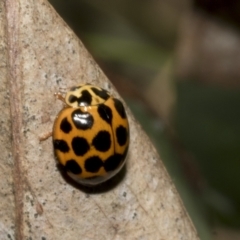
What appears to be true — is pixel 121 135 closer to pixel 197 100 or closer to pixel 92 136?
pixel 92 136

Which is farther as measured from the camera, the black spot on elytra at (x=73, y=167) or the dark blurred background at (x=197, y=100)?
the dark blurred background at (x=197, y=100)

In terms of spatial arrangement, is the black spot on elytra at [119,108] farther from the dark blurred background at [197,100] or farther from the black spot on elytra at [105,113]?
the dark blurred background at [197,100]

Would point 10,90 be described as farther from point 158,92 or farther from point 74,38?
point 158,92

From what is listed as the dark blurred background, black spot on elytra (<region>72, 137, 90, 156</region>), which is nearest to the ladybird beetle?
black spot on elytra (<region>72, 137, 90, 156</region>)

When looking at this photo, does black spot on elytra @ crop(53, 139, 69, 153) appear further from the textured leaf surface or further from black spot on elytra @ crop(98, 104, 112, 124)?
black spot on elytra @ crop(98, 104, 112, 124)

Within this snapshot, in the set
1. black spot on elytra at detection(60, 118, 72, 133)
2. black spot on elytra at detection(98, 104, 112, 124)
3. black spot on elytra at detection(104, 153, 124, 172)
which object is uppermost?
black spot on elytra at detection(98, 104, 112, 124)

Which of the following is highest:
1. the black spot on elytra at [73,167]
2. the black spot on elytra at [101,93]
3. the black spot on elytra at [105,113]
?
the black spot on elytra at [101,93]

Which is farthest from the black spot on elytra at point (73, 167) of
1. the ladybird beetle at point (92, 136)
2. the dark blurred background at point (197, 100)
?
the dark blurred background at point (197, 100)

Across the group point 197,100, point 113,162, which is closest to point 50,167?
point 113,162

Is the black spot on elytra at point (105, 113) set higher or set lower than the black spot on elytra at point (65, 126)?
higher
